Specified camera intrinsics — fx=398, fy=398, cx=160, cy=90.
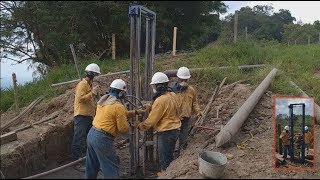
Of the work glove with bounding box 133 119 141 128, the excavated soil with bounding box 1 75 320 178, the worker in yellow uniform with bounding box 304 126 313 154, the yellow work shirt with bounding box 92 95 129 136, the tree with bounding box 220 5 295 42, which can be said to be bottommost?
the excavated soil with bounding box 1 75 320 178

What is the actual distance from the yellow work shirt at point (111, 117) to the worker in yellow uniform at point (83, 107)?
1448 millimetres

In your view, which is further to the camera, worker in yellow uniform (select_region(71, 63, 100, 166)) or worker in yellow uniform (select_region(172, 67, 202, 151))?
worker in yellow uniform (select_region(172, 67, 202, 151))

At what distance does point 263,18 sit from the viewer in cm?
1523

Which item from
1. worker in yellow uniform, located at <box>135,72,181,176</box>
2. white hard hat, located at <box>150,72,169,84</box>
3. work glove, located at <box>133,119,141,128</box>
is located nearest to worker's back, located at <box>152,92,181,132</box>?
worker in yellow uniform, located at <box>135,72,181,176</box>

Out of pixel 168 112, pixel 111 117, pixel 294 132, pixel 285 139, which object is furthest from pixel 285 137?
pixel 111 117

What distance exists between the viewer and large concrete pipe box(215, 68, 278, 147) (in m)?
6.48

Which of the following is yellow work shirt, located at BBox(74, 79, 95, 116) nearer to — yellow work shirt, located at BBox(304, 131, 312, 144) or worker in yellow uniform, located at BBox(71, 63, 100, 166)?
worker in yellow uniform, located at BBox(71, 63, 100, 166)

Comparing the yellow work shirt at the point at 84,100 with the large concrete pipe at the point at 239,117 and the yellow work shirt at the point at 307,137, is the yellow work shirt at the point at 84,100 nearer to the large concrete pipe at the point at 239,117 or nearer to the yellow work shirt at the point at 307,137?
the large concrete pipe at the point at 239,117

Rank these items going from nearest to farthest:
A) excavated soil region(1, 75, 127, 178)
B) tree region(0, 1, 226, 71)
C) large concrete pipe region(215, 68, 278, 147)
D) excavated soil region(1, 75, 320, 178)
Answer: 1. tree region(0, 1, 226, 71)
2. excavated soil region(1, 75, 320, 178)
3. large concrete pipe region(215, 68, 278, 147)
4. excavated soil region(1, 75, 127, 178)

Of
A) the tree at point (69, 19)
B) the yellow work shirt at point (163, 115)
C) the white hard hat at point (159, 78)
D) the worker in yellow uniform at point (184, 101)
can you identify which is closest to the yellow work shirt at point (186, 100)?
the worker in yellow uniform at point (184, 101)

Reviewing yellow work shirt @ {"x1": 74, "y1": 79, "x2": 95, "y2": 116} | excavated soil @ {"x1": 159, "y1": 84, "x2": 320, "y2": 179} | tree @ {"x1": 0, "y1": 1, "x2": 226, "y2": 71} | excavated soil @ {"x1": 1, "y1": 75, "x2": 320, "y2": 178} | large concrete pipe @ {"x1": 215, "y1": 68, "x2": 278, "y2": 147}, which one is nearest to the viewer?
tree @ {"x1": 0, "y1": 1, "x2": 226, "y2": 71}

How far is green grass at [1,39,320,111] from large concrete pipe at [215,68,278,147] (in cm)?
71

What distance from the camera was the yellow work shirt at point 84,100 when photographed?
7.10 m

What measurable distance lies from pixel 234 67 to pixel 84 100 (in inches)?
212
